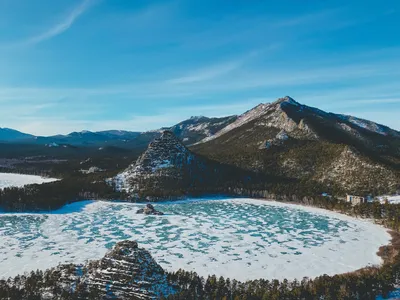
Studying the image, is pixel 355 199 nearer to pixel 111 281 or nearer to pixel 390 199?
pixel 390 199

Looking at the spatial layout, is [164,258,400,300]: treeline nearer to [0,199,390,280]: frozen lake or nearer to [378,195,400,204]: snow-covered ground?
[0,199,390,280]: frozen lake

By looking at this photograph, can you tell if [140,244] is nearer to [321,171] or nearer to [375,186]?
[375,186]

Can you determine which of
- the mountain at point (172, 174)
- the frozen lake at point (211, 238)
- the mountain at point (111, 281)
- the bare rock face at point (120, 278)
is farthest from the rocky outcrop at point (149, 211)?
the bare rock face at point (120, 278)

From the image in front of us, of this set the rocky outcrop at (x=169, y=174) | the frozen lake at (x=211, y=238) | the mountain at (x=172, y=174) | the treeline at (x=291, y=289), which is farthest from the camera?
the mountain at (x=172, y=174)

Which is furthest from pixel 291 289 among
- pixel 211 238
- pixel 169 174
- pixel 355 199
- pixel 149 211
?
pixel 169 174

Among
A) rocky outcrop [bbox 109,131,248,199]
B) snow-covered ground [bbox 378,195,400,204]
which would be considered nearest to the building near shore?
snow-covered ground [bbox 378,195,400,204]

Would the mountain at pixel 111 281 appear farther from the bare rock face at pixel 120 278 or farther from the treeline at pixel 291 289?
the treeline at pixel 291 289

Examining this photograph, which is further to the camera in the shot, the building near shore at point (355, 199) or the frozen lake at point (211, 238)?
the building near shore at point (355, 199)
